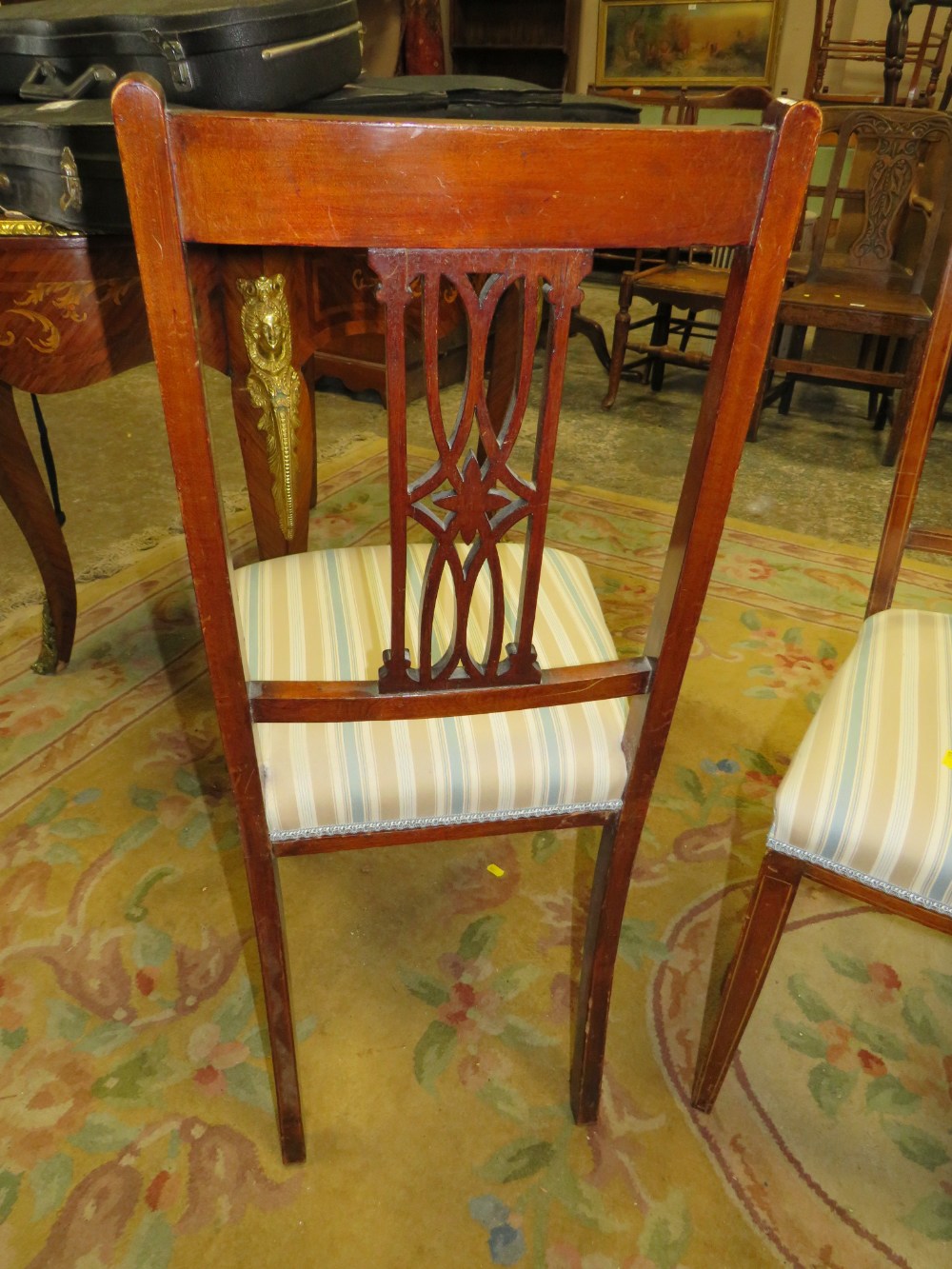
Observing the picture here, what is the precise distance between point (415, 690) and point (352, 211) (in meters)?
0.36

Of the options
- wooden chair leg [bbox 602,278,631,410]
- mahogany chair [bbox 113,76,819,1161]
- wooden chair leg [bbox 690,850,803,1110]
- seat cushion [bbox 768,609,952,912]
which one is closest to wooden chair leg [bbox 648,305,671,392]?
wooden chair leg [bbox 602,278,631,410]

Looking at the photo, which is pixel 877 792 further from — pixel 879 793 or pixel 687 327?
pixel 687 327

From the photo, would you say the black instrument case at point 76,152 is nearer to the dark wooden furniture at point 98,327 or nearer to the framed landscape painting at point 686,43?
the dark wooden furniture at point 98,327

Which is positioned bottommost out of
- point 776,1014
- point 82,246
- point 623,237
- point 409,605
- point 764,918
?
point 776,1014

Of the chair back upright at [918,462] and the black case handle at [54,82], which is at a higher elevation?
the black case handle at [54,82]

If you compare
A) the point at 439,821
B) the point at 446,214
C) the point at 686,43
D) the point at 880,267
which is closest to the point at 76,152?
the point at 446,214

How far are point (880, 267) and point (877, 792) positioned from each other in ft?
8.98

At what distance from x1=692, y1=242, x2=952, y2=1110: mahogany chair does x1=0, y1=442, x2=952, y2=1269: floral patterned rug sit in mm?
140

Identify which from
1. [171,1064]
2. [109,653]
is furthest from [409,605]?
[109,653]

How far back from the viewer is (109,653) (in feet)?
5.85

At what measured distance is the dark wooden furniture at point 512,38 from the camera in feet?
17.9

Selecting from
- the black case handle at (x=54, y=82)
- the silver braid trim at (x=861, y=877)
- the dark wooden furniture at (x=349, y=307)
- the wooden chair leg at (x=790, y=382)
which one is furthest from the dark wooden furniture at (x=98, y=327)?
the wooden chair leg at (x=790, y=382)

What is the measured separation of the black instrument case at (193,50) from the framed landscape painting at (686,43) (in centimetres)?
484

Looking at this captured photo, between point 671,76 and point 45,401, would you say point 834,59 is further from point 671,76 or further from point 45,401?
point 45,401
